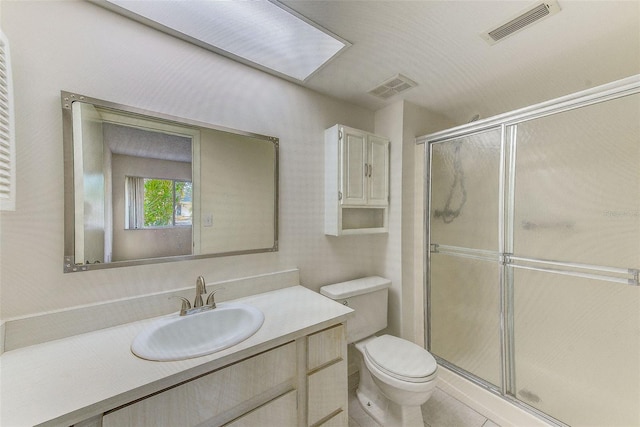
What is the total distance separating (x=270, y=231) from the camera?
59.2 inches

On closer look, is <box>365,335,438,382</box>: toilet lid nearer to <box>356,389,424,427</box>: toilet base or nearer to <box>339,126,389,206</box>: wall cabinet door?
<box>356,389,424,427</box>: toilet base

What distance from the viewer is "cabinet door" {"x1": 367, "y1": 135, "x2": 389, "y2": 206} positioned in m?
1.82

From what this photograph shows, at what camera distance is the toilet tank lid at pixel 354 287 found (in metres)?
1.60

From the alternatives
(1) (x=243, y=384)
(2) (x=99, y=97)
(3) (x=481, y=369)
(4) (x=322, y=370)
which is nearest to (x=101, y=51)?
(2) (x=99, y=97)

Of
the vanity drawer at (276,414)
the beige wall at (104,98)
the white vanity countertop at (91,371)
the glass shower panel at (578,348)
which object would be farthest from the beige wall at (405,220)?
the vanity drawer at (276,414)

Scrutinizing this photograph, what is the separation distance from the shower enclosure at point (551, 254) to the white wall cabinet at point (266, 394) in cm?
123

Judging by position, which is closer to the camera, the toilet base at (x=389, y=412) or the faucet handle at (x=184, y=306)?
the faucet handle at (x=184, y=306)

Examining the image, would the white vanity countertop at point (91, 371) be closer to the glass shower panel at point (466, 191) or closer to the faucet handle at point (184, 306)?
the faucet handle at point (184, 306)

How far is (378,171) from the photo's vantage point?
1.88m

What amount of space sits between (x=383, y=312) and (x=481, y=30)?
181cm

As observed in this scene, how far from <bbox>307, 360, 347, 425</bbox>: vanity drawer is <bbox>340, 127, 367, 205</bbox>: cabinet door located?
3.27 ft

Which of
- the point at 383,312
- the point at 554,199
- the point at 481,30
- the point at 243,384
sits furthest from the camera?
the point at 383,312

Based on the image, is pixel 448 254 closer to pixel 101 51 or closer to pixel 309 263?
pixel 309 263

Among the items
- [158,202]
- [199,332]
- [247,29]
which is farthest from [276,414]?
[247,29]
